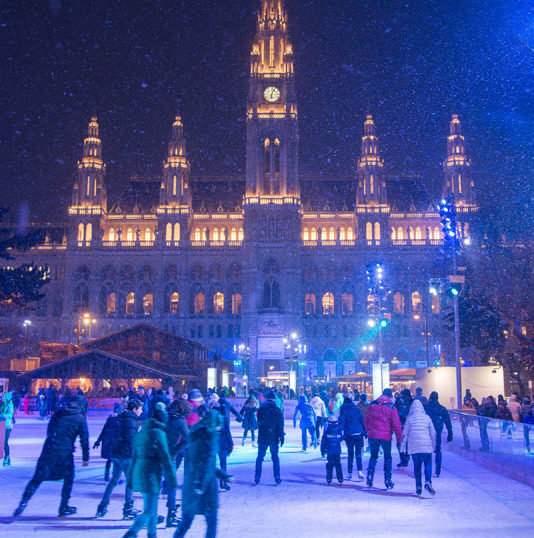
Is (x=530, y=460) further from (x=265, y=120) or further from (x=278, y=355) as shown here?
(x=265, y=120)

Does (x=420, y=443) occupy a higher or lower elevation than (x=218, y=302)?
lower

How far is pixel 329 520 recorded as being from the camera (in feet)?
30.7

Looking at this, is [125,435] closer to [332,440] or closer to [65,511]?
[65,511]

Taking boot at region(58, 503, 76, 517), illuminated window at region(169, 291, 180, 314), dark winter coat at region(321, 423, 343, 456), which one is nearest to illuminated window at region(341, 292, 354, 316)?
illuminated window at region(169, 291, 180, 314)

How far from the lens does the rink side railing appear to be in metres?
12.6

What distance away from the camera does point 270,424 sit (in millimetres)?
12711

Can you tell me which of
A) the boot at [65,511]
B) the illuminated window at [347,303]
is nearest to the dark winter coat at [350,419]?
the boot at [65,511]

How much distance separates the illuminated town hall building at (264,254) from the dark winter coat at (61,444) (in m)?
67.2

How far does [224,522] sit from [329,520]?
1.47m

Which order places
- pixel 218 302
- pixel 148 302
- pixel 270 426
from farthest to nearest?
pixel 218 302
pixel 148 302
pixel 270 426

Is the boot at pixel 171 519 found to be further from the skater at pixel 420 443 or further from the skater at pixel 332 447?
the skater at pixel 420 443

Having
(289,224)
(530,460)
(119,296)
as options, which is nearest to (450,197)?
Result: (530,460)

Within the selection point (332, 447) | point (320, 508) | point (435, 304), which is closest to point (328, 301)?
point (435, 304)

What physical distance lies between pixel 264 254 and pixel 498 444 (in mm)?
64803
